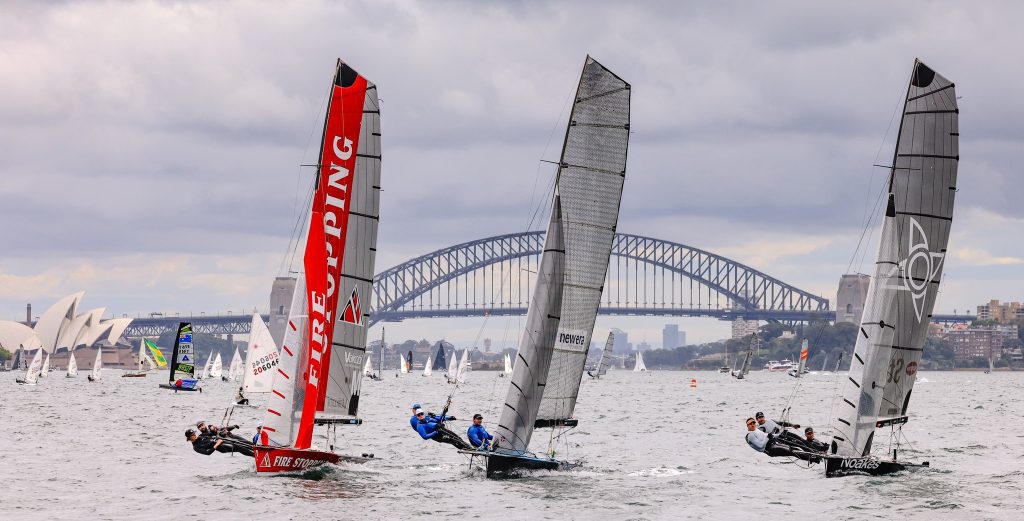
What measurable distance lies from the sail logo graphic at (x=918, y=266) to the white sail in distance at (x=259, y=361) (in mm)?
30065

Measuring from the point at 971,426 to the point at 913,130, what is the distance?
873 inches

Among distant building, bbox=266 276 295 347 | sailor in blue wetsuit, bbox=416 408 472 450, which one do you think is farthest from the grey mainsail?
distant building, bbox=266 276 295 347

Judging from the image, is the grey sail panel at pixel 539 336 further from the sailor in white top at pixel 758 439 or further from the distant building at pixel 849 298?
the distant building at pixel 849 298

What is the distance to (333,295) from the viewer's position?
2375 centimetres

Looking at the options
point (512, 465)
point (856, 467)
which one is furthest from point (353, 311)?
point (856, 467)

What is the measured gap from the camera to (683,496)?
77.7ft

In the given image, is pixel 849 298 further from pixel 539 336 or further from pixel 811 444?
pixel 539 336

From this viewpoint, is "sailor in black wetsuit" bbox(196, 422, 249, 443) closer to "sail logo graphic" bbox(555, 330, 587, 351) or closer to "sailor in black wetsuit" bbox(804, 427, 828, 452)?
"sail logo graphic" bbox(555, 330, 587, 351)

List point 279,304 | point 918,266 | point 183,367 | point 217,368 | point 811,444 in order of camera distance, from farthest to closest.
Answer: point 279,304
point 217,368
point 183,367
point 811,444
point 918,266

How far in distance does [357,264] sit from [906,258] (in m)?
9.56

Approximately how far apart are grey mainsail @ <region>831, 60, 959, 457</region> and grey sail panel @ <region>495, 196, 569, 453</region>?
201 inches

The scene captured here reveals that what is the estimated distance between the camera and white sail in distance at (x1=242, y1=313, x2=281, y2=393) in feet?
164

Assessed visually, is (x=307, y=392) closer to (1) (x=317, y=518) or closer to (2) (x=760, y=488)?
(1) (x=317, y=518)

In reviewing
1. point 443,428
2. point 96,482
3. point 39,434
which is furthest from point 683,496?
point 39,434
